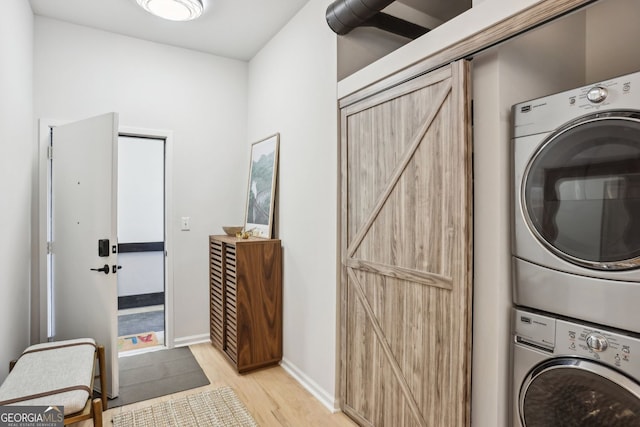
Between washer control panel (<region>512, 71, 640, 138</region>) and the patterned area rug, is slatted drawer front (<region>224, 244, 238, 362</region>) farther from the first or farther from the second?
washer control panel (<region>512, 71, 640, 138</region>)

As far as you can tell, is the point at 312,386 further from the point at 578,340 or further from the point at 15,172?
the point at 15,172

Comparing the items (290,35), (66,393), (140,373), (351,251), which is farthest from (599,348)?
(140,373)

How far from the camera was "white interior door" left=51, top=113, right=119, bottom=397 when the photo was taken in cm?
253

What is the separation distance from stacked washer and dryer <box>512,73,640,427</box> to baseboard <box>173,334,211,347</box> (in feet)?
9.83

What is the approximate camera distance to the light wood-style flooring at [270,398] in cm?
231

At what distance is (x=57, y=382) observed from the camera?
179 cm

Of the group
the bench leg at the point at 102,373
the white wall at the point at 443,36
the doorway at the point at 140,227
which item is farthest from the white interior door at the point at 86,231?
the doorway at the point at 140,227

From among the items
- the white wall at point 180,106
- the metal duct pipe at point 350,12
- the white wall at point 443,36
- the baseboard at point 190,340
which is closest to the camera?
the white wall at point 443,36

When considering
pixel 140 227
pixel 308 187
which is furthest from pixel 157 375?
pixel 140 227

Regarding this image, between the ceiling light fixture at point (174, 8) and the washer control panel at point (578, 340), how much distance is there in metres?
2.88

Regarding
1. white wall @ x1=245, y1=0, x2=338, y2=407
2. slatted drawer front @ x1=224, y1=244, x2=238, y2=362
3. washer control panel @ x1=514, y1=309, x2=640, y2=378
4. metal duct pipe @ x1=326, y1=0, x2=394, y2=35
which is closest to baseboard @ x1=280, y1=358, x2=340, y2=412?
white wall @ x1=245, y1=0, x2=338, y2=407

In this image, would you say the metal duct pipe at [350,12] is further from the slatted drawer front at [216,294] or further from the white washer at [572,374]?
the slatted drawer front at [216,294]

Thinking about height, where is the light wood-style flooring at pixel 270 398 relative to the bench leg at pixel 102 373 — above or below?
below

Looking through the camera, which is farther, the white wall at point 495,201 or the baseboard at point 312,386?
the baseboard at point 312,386
